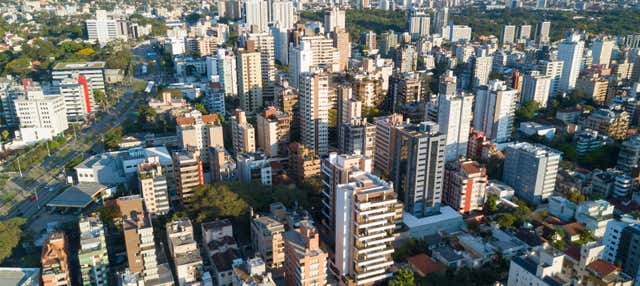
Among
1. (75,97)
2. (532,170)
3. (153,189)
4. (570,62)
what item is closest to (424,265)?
(532,170)

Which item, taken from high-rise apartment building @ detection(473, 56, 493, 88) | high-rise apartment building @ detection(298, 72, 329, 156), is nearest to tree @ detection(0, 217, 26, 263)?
high-rise apartment building @ detection(298, 72, 329, 156)


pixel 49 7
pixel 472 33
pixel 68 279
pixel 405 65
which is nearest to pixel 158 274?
pixel 68 279

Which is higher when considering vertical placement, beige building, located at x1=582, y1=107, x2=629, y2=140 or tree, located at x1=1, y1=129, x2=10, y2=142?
beige building, located at x1=582, y1=107, x2=629, y2=140

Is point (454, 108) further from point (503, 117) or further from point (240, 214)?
point (240, 214)

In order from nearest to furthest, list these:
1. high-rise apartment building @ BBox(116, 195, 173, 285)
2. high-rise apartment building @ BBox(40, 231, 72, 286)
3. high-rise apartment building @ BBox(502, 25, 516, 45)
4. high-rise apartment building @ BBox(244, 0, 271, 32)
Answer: high-rise apartment building @ BBox(40, 231, 72, 286) < high-rise apartment building @ BBox(116, 195, 173, 285) < high-rise apartment building @ BBox(502, 25, 516, 45) < high-rise apartment building @ BBox(244, 0, 271, 32)

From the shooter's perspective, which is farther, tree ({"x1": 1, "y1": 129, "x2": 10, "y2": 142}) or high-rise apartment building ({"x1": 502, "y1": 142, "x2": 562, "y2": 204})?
tree ({"x1": 1, "y1": 129, "x2": 10, "y2": 142})

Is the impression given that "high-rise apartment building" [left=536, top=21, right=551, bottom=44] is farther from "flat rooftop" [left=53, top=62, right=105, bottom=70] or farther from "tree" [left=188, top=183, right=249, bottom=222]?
"tree" [left=188, top=183, right=249, bottom=222]
